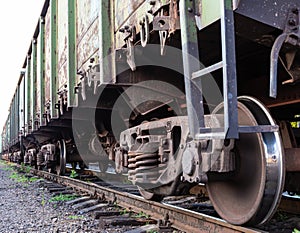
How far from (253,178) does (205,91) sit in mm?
1042

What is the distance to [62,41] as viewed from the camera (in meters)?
7.60

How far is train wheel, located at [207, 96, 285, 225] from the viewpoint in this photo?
266 cm

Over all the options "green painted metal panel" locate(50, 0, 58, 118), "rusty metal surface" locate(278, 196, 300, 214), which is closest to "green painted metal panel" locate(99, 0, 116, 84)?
"rusty metal surface" locate(278, 196, 300, 214)

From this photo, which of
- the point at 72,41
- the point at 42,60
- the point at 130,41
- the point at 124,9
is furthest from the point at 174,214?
the point at 42,60

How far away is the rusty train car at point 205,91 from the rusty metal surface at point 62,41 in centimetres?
127

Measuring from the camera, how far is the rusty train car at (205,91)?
2.30 meters

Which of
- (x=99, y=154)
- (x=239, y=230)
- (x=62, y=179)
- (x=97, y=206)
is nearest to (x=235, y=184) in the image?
(x=239, y=230)

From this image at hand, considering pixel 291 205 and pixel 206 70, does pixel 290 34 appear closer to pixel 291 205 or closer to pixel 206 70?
pixel 206 70

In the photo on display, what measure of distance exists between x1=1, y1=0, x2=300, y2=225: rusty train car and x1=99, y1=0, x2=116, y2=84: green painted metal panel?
0.4 inches

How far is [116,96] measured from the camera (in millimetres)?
5422

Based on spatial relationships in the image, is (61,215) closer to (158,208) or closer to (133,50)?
(158,208)

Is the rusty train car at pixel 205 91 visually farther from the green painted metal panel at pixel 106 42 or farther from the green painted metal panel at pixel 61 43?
the green painted metal panel at pixel 61 43

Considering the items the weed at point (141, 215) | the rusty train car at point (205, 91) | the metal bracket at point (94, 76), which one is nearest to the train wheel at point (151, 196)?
the rusty train car at point (205, 91)

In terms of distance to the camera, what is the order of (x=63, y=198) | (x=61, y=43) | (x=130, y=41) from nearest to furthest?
(x=130, y=41), (x=63, y=198), (x=61, y=43)
